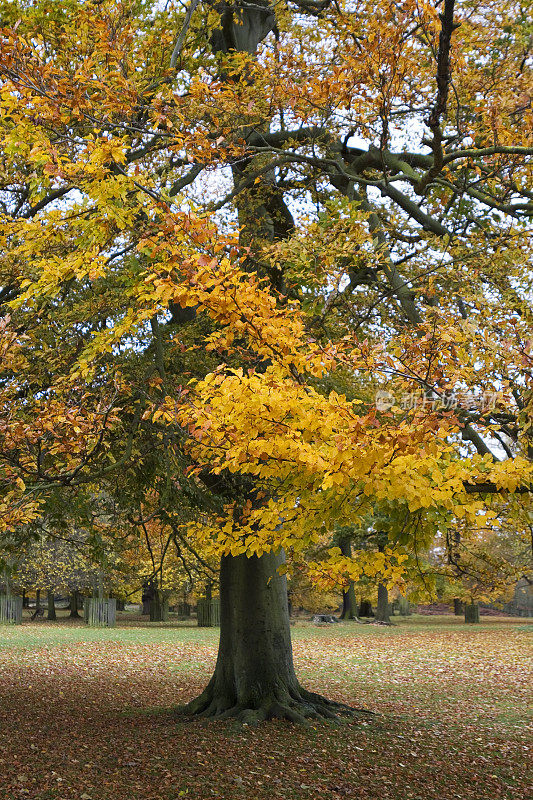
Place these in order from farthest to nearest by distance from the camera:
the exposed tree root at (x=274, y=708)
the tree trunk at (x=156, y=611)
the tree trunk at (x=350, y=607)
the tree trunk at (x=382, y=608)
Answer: the tree trunk at (x=156, y=611) < the tree trunk at (x=350, y=607) < the tree trunk at (x=382, y=608) < the exposed tree root at (x=274, y=708)

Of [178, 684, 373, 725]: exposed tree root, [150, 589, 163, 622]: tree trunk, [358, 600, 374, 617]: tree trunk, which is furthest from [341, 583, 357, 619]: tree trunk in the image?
[178, 684, 373, 725]: exposed tree root

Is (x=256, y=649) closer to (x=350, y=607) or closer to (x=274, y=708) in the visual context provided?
(x=274, y=708)

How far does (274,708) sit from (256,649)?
0.74 meters

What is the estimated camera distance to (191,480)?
7.94 metres

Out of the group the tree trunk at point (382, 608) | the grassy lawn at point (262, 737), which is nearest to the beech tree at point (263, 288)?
the grassy lawn at point (262, 737)

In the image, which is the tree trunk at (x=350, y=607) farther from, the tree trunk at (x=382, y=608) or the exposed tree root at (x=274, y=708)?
the exposed tree root at (x=274, y=708)

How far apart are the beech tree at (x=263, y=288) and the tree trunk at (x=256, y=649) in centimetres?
4

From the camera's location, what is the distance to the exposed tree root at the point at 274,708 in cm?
849

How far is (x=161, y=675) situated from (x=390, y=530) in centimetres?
1084

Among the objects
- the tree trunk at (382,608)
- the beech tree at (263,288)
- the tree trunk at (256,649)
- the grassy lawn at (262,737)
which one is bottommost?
the tree trunk at (382,608)

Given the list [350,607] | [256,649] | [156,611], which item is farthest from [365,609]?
[256,649]

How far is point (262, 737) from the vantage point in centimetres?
779

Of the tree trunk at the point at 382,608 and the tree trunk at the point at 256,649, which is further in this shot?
the tree trunk at the point at 382,608

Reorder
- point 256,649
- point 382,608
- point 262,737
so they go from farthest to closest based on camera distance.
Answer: point 382,608, point 256,649, point 262,737
